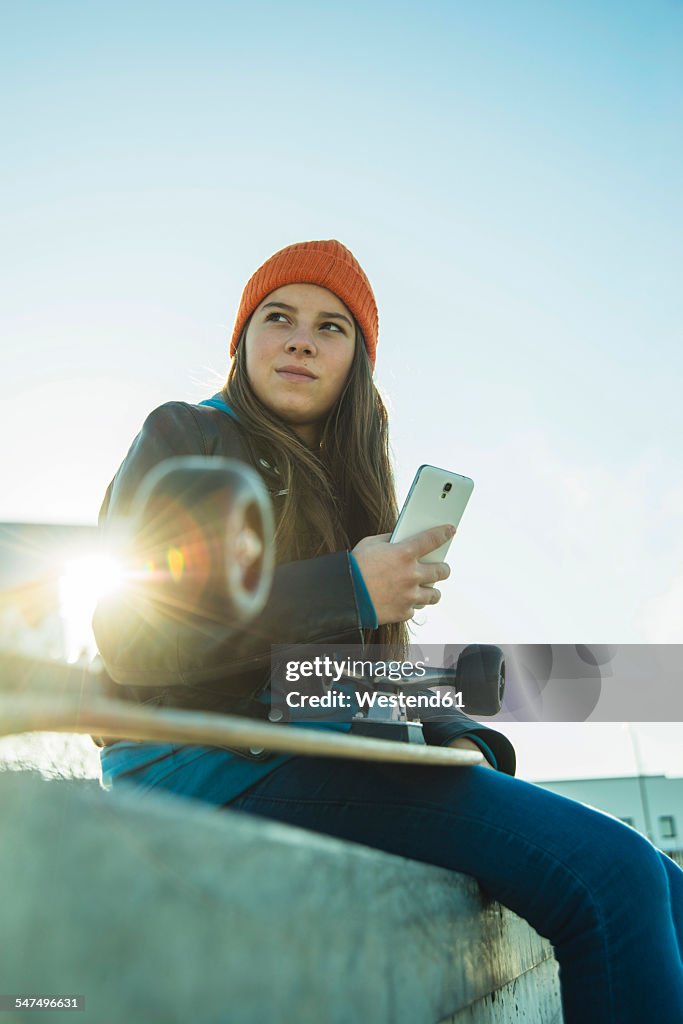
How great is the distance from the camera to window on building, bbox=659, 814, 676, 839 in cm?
2561

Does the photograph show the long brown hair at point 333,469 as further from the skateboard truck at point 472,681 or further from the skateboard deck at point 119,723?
the skateboard deck at point 119,723

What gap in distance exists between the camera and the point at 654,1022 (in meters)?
1.32

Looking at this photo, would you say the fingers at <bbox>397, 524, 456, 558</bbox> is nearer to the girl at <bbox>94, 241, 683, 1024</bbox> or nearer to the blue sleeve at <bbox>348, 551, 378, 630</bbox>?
the girl at <bbox>94, 241, 683, 1024</bbox>

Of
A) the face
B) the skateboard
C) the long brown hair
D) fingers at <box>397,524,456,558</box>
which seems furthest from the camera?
the face

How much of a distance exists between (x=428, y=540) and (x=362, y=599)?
10.7 inches

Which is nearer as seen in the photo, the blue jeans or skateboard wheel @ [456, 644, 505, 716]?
the blue jeans

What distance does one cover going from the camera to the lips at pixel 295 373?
2330 mm

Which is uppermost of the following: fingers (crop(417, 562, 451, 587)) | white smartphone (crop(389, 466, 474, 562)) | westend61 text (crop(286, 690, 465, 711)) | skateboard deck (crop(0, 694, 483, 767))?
white smartphone (crop(389, 466, 474, 562))

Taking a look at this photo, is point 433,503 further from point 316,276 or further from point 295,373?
point 316,276

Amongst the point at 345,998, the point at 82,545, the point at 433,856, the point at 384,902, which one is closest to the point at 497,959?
the point at 433,856

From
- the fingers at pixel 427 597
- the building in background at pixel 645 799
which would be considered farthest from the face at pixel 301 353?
the building in background at pixel 645 799

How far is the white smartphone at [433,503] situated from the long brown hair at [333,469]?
261 millimetres

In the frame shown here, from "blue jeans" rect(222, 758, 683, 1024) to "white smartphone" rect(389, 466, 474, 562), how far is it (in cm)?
55

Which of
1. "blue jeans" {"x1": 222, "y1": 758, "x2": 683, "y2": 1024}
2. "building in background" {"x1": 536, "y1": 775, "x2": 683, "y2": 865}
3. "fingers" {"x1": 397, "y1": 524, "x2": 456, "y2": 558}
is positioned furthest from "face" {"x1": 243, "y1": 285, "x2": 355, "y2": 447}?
"building in background" {"x1": 536, "y1": 775, "x2": 683, "y2": 865}
